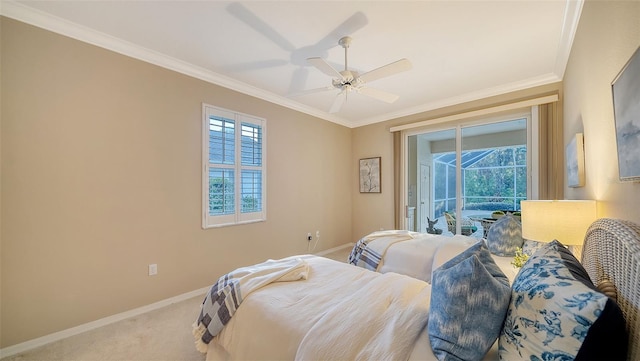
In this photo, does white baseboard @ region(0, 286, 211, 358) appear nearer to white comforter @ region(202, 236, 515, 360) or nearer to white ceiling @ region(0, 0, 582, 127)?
white comforter @ region(202, 236, 515, 360)

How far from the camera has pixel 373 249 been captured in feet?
9.01

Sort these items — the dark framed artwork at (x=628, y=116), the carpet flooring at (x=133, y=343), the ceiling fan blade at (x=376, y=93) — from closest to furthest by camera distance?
the dark framed artwork at (x=628, y=116) < the carpet flooring at (x=133, y=343) < the ceiling fan blade at (x=376, y=93)

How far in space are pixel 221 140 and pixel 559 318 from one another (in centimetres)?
331

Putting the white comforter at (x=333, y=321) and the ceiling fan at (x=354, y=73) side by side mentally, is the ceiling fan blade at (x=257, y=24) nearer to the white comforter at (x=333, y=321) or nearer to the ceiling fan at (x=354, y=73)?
the ceiling fan at (x=354, y=73)

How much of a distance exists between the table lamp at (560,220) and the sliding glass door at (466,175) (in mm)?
2107

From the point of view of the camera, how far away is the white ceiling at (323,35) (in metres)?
1.97

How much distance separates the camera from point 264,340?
4.14 feet

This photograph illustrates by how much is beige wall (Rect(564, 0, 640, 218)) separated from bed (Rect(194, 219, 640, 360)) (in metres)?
0.28

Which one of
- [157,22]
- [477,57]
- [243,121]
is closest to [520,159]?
[477,57]

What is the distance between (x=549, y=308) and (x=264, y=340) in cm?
119

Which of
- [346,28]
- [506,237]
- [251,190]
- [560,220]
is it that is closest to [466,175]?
[506,237]

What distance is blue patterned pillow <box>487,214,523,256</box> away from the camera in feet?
7.92

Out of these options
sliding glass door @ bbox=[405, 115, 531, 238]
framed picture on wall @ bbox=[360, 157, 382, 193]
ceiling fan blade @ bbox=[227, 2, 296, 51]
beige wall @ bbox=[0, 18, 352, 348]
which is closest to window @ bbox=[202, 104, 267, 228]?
beige wall @ bbox=[0, 18, 352, 348]

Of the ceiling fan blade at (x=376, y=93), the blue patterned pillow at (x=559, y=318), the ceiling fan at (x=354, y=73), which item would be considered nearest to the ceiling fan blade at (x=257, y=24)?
the ceiling fan at (x=354, y=73)
